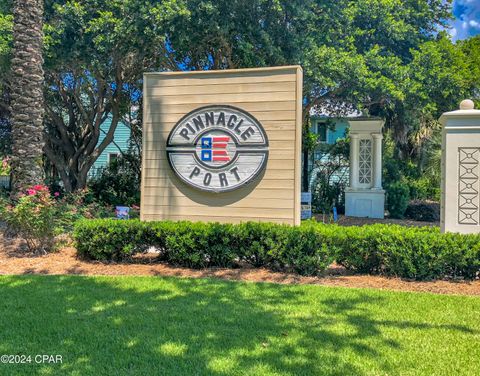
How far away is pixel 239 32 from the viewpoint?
38.4ft

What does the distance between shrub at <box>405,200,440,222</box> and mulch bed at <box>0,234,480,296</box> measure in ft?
31.8

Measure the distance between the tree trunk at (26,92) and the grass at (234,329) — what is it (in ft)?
12.3

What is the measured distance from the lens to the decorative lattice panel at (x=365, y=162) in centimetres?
1598

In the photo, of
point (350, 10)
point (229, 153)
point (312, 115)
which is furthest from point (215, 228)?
point (312, 115)

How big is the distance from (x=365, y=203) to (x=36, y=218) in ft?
38.5

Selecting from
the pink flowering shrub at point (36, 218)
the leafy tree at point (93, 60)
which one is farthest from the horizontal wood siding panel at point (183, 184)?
the leafy tree at point (93, 60)

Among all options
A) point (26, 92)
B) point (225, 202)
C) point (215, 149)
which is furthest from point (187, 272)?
point (26, 92)

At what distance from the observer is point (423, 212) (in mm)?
15305

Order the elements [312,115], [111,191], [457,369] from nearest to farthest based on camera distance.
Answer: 1. [457,369]
2. [111,191]
3. [312,115]

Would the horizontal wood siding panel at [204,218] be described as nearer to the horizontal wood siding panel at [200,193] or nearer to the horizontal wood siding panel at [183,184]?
the horizontal wood siding panel at [200,193]

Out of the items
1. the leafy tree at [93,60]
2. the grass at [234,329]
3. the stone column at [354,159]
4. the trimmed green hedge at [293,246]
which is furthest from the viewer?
the stone column at [354,159]

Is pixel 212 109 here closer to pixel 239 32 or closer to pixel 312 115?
pixel 239 32

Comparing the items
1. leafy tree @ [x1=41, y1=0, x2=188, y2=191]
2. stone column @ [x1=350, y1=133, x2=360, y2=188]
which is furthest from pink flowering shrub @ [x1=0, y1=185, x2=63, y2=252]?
stone column @ [x1=350, y1=133, x2=360, y2=188]

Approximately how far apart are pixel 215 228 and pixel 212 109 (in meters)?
2.09
